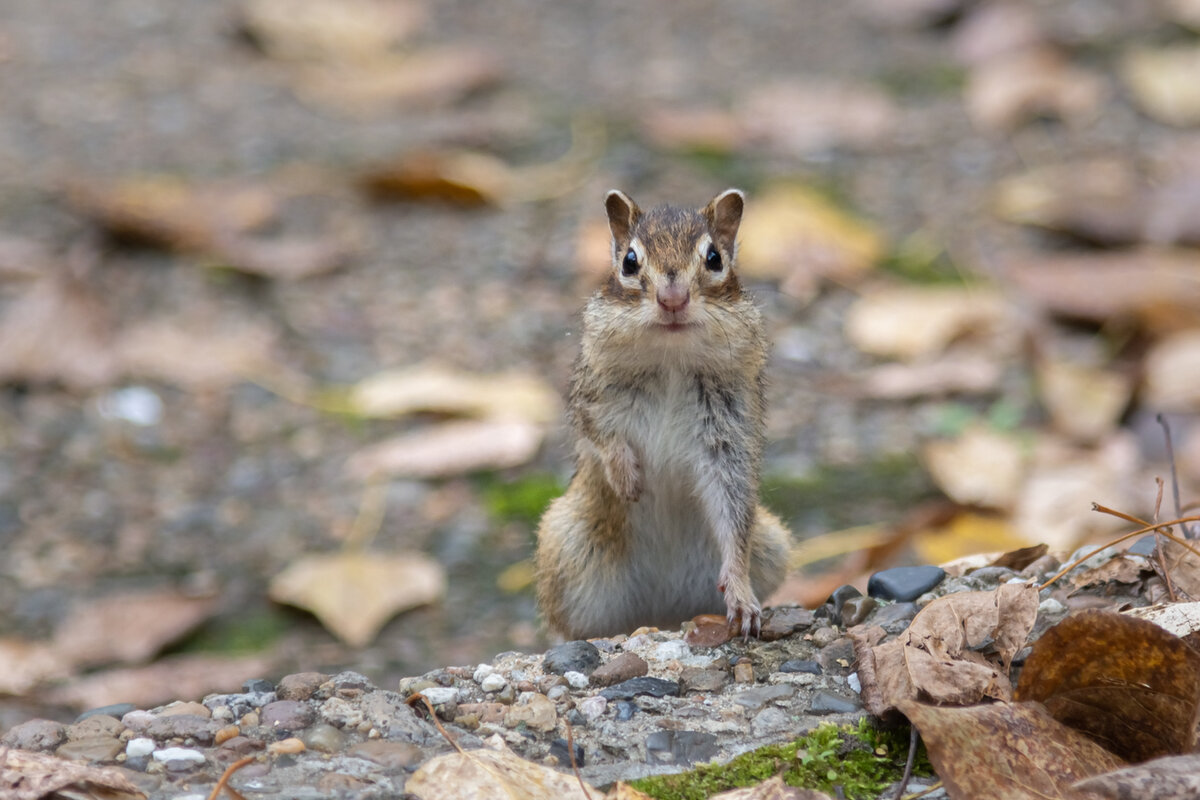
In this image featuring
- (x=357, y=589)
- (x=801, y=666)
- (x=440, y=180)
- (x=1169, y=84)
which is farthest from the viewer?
(x=1169, y=84)

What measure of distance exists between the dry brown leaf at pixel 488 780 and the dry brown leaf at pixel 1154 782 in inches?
30.3

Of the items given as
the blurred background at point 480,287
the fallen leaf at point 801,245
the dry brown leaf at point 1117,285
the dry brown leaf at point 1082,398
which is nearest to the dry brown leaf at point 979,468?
the blurred background at point 480,287

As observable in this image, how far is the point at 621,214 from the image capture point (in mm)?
3604

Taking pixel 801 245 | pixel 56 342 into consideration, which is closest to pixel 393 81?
pixel 801 245

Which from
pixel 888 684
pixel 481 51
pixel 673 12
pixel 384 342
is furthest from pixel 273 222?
pixel 888 684

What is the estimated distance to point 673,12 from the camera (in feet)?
29.6

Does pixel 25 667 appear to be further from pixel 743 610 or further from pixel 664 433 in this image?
pixel 743 610

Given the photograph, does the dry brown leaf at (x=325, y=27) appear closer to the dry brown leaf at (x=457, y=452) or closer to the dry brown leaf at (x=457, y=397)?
the dry brown leaf at (x=457, y=397)

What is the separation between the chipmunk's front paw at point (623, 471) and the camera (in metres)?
3.38

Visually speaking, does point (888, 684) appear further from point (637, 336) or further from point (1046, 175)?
point (1046, 175)

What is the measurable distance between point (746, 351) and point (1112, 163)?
4211mm

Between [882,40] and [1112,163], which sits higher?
[882,40]

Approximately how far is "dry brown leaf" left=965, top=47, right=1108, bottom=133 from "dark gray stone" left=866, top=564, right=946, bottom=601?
469 centimetres

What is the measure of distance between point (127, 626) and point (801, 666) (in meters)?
2.26
